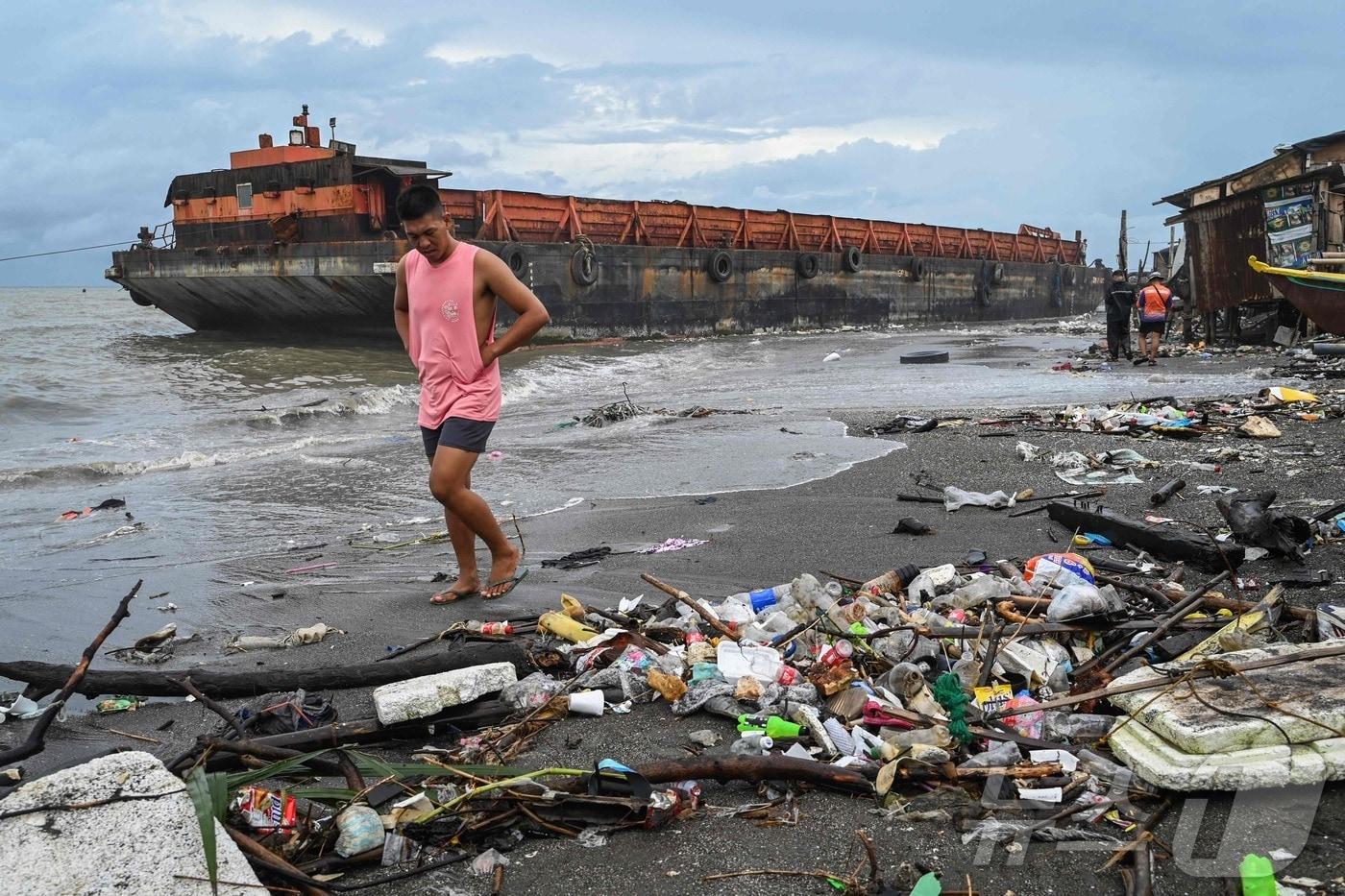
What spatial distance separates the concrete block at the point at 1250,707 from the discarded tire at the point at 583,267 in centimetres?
2118

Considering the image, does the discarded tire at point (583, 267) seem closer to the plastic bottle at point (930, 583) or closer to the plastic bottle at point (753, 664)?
the plastic bottle at point (930, 583)

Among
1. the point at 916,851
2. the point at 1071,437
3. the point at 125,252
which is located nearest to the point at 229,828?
the point at 916,851

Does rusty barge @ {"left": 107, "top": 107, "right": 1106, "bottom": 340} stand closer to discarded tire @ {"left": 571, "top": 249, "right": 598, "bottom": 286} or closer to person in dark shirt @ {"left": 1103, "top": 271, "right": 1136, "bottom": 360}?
discarded tire @ {"left": 571, "top": 249, "right": 598, "bottom": 286}

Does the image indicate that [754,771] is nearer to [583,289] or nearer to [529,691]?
[529,691]

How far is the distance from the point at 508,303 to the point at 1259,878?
3.04 meters

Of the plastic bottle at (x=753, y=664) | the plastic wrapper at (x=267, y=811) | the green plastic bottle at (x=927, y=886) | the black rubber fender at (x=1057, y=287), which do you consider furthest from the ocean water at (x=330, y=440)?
the black rubber fender at (x=1057, y=287)

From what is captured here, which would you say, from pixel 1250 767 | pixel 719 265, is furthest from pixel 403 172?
pixel 1250 767

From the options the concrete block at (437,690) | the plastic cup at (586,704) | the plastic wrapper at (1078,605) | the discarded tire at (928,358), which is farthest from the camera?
the discarded tire at (928,358)

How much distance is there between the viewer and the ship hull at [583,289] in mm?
20406

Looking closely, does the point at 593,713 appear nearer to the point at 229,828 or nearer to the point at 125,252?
the point at 229,828

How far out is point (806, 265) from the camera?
98.5 feet

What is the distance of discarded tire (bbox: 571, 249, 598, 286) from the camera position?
23.0 meters

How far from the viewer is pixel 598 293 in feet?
78.1

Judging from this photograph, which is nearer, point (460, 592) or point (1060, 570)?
point (1060, 570)
